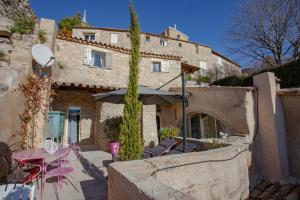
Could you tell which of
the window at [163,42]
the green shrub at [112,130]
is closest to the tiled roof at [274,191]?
the green shrub at [112,130]

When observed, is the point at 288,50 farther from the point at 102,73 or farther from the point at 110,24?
the point at 110,24

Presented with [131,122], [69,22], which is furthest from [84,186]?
[69,22]

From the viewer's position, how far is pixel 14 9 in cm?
708

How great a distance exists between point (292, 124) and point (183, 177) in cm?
567

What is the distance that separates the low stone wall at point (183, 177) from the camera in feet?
7.13

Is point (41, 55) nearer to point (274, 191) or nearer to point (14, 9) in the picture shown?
point (14, 9)

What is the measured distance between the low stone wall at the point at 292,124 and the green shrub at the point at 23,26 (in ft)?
29.4

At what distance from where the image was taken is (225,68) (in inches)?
1160

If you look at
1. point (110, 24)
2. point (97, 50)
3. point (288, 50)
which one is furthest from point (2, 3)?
point (288, 50)

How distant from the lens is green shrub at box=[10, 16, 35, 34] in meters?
6.39

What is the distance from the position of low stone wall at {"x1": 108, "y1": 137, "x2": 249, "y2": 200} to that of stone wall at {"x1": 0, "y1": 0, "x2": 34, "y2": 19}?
22.9 ft

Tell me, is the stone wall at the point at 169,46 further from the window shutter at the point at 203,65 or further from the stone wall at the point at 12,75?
the stone wall at the point at 12,75

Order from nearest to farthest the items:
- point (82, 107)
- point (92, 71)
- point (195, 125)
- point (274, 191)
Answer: point (274, 191), point (82, 107), point (92, 71), point (195, 125)

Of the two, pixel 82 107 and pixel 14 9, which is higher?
pixel 14 9
